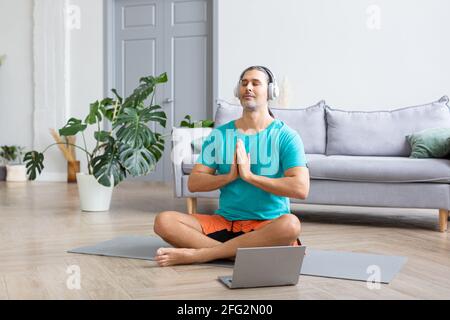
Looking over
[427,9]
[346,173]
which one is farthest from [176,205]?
[427,9]

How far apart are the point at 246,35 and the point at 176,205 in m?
2.34

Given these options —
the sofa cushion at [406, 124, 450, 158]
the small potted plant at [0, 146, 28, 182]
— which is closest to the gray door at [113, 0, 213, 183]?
the small potted plant at [0, 146, 28, 182]

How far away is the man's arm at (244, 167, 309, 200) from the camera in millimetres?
2393

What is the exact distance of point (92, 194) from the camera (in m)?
4.50

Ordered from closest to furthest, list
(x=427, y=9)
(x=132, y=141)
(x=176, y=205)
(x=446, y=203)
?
(x=446, y=203), (x=132, y=141), (x=176, y=205), (x=427, y=9)

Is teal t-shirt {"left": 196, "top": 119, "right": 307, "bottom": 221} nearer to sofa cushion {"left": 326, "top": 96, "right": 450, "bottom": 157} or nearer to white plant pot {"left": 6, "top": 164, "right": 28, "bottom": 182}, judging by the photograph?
sofa cushion {"left": 326, "top": 96, "right": 450, "bottom": 157}

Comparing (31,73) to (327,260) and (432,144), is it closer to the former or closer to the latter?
(432,144)

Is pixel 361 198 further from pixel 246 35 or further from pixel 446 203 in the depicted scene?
pixel 246 35

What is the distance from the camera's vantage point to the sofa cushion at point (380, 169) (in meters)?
3.77

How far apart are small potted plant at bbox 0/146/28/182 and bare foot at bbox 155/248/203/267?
5284mm

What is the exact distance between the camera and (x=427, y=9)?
575cm

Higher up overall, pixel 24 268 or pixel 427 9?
pixel 427 9

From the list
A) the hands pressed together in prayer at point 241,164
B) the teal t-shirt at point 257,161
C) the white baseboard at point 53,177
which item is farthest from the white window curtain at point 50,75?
the hands pressed together in prayer at point 241,164

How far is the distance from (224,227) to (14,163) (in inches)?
223
